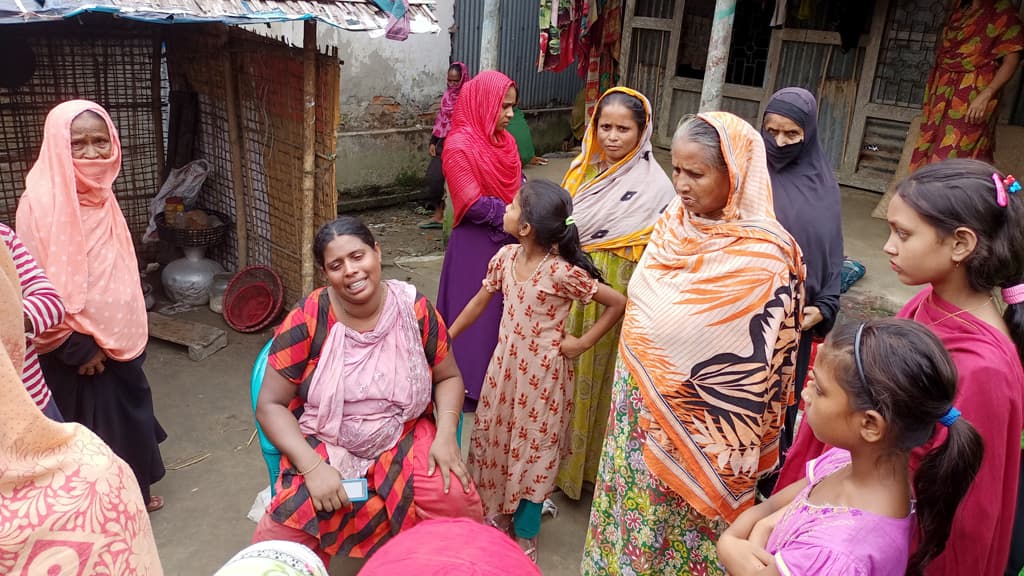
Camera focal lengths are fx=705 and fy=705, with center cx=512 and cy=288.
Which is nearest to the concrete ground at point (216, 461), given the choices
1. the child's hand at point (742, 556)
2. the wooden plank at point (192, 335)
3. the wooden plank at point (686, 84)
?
the wooden plank at point (192, 335)

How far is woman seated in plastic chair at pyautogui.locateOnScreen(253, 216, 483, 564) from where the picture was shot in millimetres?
2369

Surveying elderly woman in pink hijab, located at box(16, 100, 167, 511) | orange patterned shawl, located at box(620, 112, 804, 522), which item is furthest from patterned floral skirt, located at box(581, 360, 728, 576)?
elderly woman in pink hijab, located at box(16, 100, 167, 511)

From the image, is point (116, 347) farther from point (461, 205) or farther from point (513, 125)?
point (513, 125)

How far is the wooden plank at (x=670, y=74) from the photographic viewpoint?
858cm

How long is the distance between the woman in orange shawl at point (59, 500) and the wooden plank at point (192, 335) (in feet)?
12.2

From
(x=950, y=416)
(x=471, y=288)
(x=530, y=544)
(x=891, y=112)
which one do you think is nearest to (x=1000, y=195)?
(x=950, y=416)

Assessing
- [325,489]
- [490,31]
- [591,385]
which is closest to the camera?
[325,489]

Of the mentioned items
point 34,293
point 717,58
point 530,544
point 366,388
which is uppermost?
point 717,58

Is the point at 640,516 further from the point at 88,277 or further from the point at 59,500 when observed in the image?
the point at 88,277

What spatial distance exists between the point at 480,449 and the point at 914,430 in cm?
191

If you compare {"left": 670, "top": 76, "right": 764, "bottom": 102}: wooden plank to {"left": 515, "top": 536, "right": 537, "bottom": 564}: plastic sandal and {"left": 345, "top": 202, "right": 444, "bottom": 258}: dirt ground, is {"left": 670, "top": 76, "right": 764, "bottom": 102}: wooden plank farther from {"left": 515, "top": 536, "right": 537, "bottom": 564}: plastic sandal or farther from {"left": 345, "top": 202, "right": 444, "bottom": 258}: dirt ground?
{"left": 515, "top": 536, "right": 537, "bottom": 564}: plastic sandal

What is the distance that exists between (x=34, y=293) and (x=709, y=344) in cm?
221

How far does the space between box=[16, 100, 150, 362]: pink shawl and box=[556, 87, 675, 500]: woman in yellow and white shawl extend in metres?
1.95

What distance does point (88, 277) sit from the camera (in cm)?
289
